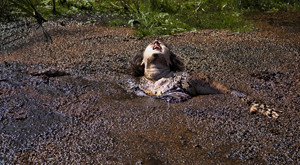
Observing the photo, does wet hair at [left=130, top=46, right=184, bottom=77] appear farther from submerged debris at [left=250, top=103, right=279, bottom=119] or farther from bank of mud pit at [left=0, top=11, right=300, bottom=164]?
submerged debris at [left=250, top=103, right=279, bottom=119]

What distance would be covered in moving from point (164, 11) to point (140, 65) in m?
3.66

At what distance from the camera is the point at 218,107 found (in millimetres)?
3303

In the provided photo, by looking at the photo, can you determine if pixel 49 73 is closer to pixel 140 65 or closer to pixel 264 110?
pixel 140 65

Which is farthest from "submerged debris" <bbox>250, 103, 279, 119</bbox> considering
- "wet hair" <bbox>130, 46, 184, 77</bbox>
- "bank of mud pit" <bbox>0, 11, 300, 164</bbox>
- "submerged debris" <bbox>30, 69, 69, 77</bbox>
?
"submerged debris" <bbox>30, 69, 69, 77</bbox>

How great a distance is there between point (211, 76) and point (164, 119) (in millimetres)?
1447

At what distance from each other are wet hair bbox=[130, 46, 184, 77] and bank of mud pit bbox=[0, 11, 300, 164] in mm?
189

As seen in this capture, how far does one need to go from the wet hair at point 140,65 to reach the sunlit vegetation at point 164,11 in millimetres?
1868

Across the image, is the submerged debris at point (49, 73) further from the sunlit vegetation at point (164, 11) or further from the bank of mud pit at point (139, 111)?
the sunlit vegetation at point (164, 11)

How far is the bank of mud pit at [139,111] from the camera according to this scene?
8.65 feet

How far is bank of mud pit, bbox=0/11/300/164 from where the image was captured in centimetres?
264

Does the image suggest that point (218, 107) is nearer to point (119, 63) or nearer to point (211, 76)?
point (211, 76)

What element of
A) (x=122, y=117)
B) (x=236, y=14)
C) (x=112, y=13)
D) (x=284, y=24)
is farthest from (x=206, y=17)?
(x=122, y=117)

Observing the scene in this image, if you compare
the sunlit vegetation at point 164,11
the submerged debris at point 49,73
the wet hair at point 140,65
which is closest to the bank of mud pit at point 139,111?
the submerged debris at point 49,73

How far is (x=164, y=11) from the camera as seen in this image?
7.48 m
